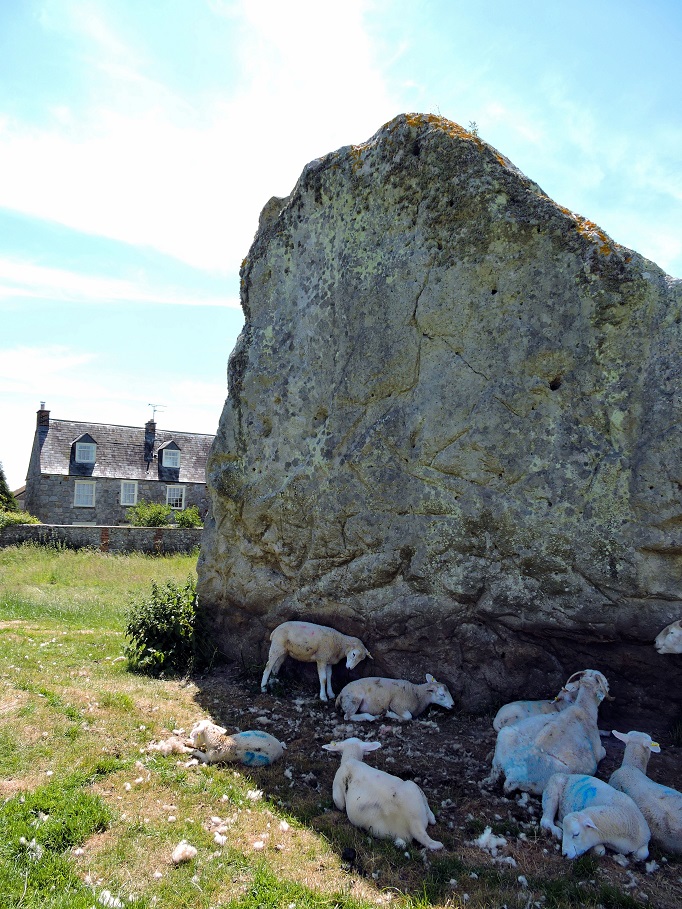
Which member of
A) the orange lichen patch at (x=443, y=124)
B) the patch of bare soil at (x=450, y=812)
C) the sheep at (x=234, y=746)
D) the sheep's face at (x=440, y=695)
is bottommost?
the patch of bare soil at (x=450, y=812)

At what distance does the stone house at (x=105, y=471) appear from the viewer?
32.6 metres

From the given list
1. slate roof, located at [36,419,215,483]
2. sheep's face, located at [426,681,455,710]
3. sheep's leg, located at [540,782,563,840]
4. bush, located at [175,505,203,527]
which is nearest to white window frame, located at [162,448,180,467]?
slate roof, located at [36,419,215,483]

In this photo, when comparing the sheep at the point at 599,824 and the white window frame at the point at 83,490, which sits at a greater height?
the white window frame at the point at 83,490

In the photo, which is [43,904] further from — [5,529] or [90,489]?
[90,489]

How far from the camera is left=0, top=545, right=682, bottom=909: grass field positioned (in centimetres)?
393

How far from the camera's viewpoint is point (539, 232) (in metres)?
7.38

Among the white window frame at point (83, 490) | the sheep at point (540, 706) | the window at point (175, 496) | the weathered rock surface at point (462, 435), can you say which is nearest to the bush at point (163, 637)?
the weathered rock surface at point (462, 435)

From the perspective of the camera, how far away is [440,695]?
7219mm

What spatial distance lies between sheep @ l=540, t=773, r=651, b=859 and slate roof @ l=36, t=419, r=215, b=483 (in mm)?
28791

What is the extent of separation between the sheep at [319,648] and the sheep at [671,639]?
3289 mm

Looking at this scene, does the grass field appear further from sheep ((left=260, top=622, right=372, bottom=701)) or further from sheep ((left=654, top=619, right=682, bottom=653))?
sheep ((left=654, top=619, right=682, bottom=653))

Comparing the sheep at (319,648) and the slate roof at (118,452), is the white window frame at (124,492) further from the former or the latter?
the sheep at (319,648)

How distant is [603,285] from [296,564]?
16.8 ft

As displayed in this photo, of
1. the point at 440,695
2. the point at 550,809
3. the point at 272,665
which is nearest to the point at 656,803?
the point at 550,809
